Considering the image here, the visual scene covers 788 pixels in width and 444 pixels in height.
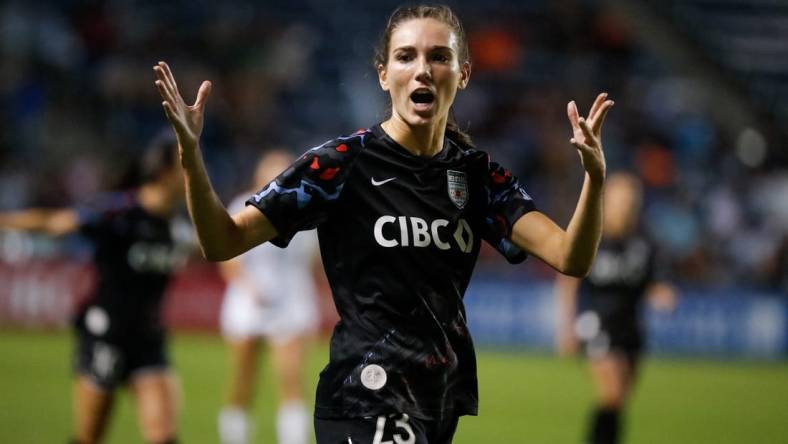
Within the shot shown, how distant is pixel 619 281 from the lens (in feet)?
36.2

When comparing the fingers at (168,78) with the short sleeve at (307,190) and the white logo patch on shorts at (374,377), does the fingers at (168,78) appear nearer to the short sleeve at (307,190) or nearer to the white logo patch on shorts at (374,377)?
the short sleeve at (307,190)

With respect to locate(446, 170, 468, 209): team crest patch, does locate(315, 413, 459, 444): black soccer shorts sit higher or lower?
lower

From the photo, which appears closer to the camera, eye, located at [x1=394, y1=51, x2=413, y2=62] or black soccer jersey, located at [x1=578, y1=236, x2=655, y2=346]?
eye, located at [x1=394, y1=51, x2=413, y2=62]

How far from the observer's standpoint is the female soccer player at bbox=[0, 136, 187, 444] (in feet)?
24.9

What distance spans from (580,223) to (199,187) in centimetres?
123

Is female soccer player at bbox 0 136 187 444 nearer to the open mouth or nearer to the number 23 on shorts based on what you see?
the number 23 on shorts

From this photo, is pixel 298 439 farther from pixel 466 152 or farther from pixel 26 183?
pixel 26 183

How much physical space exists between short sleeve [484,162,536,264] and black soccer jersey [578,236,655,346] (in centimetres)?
656

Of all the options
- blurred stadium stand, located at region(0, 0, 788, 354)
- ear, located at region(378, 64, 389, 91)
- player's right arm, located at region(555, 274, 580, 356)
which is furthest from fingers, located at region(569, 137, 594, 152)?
blurred stadium stand, located at region(0, 0, 788, 354)

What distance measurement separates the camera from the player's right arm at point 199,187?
3797 millimetres

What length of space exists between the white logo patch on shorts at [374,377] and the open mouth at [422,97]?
0.90m

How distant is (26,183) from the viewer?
21453 mm

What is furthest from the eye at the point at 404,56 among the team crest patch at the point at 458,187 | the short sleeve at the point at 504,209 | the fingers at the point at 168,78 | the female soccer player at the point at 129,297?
the female soccer player at the point at 129,297

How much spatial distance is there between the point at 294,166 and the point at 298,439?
6642 mm
